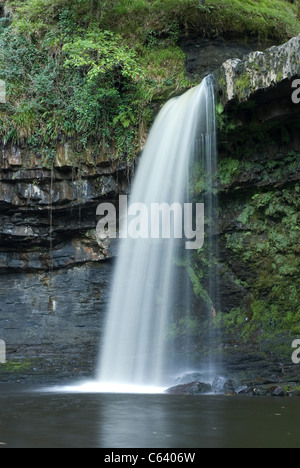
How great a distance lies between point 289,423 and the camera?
5.93 m

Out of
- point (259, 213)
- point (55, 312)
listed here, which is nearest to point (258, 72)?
point (259, 213)

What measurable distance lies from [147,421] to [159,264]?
5694mm

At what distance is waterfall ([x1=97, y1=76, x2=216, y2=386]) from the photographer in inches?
441

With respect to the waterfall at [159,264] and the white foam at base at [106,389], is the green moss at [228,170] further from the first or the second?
the white foam at base at [106,389]

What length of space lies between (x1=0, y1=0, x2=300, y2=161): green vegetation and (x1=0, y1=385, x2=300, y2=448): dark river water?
610 centimetres


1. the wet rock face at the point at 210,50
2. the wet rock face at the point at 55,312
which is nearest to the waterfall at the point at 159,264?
the wet rock face at the point at 55,312

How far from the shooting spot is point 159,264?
11.7m

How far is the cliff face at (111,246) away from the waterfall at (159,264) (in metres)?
0.44

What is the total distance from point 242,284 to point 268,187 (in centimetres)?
218

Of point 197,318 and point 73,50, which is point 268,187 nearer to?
point 197,318

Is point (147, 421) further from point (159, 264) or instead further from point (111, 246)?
point (111, 246)

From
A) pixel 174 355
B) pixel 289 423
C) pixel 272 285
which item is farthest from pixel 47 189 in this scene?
pixel 289 423

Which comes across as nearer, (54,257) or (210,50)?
Answer: (54,257)

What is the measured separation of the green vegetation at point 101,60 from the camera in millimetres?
12555
